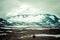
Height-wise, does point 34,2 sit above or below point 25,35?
above

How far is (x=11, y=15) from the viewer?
8.88ft

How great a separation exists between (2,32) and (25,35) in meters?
0.38

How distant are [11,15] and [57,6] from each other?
762 mm

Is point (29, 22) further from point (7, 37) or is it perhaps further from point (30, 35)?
point (7, 37)

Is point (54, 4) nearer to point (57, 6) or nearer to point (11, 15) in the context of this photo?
point (57, 6)

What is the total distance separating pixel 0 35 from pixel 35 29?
1.88ft

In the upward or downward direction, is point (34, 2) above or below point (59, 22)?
above

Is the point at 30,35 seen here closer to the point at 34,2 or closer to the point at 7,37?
the point at 7,37

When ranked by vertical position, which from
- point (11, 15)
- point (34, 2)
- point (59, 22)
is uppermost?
point (34, 2)

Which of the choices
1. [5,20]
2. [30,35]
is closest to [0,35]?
[5,20]

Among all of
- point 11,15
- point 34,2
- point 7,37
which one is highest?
point 34,2

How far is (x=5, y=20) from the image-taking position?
106 inches

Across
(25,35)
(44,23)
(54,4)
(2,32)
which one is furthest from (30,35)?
(54,4)

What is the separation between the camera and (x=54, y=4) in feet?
8.84
